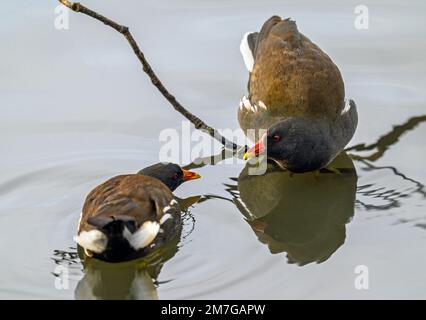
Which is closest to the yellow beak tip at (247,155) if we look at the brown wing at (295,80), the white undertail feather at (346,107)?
the brown wing at (295,80)

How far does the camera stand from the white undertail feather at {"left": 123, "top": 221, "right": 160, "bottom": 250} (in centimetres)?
627

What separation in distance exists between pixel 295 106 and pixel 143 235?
2030mm

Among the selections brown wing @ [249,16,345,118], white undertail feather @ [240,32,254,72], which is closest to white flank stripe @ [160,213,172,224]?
brown wing @ [249,16,345,118]

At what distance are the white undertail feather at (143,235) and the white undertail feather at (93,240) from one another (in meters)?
0.15

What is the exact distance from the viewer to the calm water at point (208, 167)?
643 cm

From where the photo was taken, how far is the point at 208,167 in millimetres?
7965

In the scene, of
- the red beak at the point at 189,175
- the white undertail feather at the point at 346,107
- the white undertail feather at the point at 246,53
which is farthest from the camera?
the white undertail feather at the point at 246,53

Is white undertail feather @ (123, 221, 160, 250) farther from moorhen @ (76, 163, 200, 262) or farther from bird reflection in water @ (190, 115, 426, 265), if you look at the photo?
bird reflection in water @ (190, 115, 426, 265)

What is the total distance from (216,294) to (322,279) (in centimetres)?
75

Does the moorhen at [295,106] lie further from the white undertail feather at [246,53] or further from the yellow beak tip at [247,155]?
the white undertail feather at [246,53]

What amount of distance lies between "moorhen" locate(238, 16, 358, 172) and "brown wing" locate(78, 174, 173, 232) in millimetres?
831

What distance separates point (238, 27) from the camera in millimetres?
9797

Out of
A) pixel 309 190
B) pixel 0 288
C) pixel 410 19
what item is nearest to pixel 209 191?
pixel 309 190

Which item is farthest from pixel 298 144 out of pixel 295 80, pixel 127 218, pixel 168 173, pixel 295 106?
pixel 127 218
